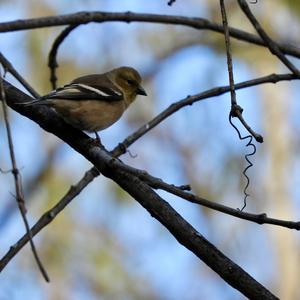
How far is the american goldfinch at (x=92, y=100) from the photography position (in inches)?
178

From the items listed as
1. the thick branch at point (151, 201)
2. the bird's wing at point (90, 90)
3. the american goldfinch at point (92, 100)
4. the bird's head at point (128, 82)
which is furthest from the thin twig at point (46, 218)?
the bird's head at point (128, 82)

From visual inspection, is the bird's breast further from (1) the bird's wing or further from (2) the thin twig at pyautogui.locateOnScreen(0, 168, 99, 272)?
(2) the thin twig at pyautogui.locateOnScreen(0, 168, 99, 272)

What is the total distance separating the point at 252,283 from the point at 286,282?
7.49 m

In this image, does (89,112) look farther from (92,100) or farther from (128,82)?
(128,82)

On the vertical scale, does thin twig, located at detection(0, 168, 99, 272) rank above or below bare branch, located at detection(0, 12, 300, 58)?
below

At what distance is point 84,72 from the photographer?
33.4 feet

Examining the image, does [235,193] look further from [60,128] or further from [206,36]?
[60,128]

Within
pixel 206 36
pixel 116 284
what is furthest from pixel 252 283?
pixel 206 36

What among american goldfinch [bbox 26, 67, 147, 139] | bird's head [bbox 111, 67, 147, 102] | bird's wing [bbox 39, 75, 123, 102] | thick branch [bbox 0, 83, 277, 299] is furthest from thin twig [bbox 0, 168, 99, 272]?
bird's head [bbox 111, 67, 147, 102]

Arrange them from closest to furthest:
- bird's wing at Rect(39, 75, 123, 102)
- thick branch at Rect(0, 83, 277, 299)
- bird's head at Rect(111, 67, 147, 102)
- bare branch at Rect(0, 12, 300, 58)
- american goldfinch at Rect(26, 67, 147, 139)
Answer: thick branch at Rect(0, 83, 277, 299) < bare branch at Rect(0, 12, 300, 58) < american goldfinch at Rect(26, 67, 147, 139) < bird's wing at Rect(39, 75, 123, 102) < bird's head at Rect(111, 67, 147, 102)

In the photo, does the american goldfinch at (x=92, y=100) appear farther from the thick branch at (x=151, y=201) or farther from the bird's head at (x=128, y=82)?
the thick branch at (x=151, y=201)

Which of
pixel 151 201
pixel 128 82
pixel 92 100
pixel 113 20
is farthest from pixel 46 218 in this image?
pixel 128 82

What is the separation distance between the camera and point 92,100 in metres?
4.94

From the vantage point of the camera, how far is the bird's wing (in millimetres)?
4659
